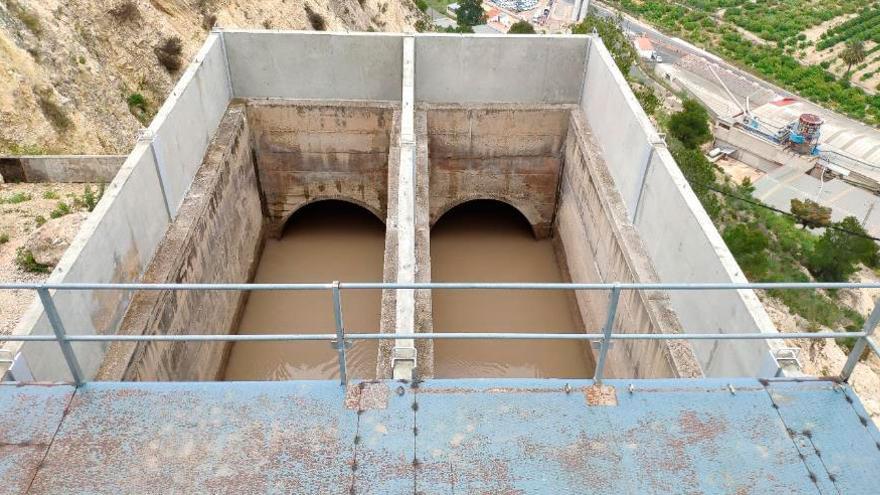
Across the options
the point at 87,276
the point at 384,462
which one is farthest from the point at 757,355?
the point at 87,276

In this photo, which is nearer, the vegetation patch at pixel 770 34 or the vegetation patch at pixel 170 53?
the vegetation patch at pixel 170 53

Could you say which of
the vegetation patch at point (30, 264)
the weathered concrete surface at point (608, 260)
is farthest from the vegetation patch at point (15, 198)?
the weathered concrete surface at point (608, 260)

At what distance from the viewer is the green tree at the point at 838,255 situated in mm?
30047

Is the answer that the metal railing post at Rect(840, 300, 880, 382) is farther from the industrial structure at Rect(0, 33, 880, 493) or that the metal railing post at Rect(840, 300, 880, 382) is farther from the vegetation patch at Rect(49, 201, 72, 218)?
the vegetation patch at Rect(49, 201, 72, 218)

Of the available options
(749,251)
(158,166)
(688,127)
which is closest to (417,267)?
(158,166)

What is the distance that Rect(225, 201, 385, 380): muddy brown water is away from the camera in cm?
1098

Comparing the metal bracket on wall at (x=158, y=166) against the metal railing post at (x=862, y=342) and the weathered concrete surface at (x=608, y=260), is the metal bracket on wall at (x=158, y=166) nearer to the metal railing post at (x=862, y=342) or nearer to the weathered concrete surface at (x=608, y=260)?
the weathered concrete surface at (x=608, y=260)

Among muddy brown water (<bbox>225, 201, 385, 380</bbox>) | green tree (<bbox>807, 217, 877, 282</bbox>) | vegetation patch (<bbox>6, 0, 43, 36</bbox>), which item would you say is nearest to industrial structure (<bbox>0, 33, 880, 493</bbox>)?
muddy brown water (<bbox>225, 201, 385, 380</bbox>)

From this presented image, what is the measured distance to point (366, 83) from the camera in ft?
42.7

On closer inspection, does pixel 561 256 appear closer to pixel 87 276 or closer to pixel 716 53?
pixel 87 276

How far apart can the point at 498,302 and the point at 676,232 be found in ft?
14.8

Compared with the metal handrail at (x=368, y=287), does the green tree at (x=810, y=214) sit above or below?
below

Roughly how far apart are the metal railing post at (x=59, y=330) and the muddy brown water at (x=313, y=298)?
640cm

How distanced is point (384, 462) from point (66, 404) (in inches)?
84.9
